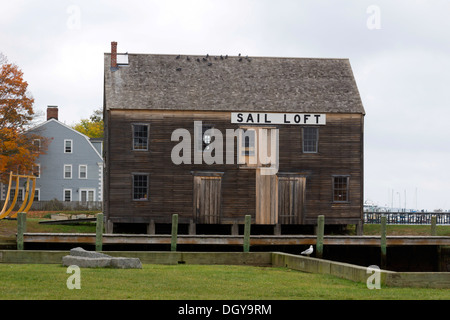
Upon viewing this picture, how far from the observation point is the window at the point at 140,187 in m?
39.2

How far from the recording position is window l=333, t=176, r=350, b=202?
131 ft

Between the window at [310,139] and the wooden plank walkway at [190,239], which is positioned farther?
the window at [310,139]

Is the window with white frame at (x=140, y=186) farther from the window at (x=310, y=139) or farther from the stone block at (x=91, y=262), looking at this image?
the stone block at (x=91, y=262)

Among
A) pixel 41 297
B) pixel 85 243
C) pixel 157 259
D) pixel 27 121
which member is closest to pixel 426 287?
pixel 41 297

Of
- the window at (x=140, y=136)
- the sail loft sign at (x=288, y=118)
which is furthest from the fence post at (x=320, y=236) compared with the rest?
the window at (x=140, y=136)

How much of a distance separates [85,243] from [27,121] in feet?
129

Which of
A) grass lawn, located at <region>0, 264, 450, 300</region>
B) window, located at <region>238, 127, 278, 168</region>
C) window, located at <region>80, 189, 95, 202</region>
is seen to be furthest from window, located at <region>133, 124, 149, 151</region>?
window, located at <region>80, 189, 95, 202</region>

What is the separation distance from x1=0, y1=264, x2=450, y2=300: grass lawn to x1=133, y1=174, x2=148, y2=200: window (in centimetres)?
1909

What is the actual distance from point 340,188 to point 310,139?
2947 mm

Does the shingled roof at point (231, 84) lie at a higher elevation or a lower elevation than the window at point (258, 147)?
higher

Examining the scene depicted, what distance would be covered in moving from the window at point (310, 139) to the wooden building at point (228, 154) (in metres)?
0.05

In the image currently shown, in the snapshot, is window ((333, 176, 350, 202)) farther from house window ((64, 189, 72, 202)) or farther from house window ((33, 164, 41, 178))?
house window ((64, 189, 72, 202))

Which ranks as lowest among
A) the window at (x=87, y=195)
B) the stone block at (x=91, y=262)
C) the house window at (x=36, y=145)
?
the stone block at (x=91, y=262)
